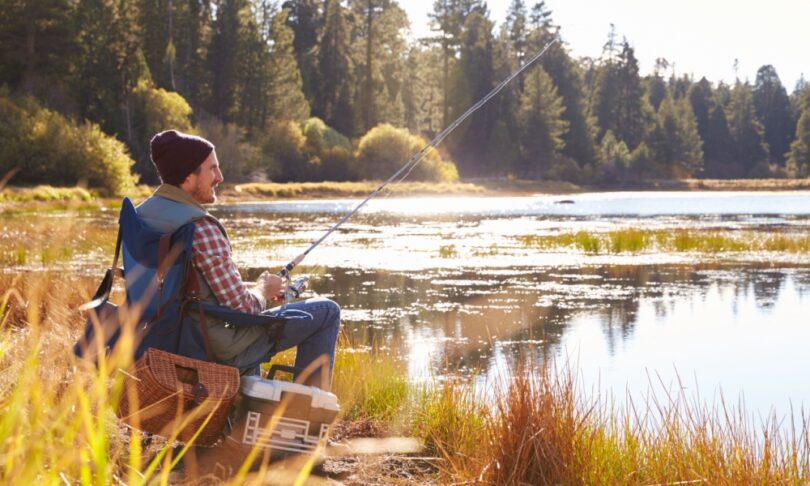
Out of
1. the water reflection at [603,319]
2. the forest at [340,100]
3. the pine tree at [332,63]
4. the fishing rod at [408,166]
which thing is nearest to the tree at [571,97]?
the forest at [340,100]

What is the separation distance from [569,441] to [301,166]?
49.3 metres

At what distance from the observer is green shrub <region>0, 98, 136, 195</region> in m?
33.9

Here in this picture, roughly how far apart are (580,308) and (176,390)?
8.25 metres

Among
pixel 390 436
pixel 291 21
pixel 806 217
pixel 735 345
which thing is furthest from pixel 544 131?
pixel 390 436

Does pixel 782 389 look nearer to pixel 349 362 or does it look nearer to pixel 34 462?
pixel 349 362

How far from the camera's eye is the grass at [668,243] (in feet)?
58.7

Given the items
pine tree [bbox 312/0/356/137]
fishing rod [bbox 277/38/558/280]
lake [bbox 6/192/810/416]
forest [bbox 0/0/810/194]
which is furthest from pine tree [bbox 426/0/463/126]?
fishing rod [bbox 277/38/558/280]

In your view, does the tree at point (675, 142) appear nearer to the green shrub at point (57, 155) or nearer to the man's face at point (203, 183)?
the green shrub at point (57, 155)

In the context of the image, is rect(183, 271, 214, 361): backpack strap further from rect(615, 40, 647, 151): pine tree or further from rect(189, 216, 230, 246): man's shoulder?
rect(615, 40, 647, 151): pine tree

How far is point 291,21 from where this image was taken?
2808 inches

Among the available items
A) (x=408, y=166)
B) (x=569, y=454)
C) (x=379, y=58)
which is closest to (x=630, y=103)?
(x=379, y=58)

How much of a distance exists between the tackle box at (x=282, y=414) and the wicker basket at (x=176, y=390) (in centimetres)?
11

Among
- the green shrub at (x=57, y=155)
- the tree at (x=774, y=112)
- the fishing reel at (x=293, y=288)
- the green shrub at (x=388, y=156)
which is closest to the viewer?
the fishing reel at (x=293, y=288)

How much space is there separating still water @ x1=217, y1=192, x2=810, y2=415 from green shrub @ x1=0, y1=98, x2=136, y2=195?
14529 mm
